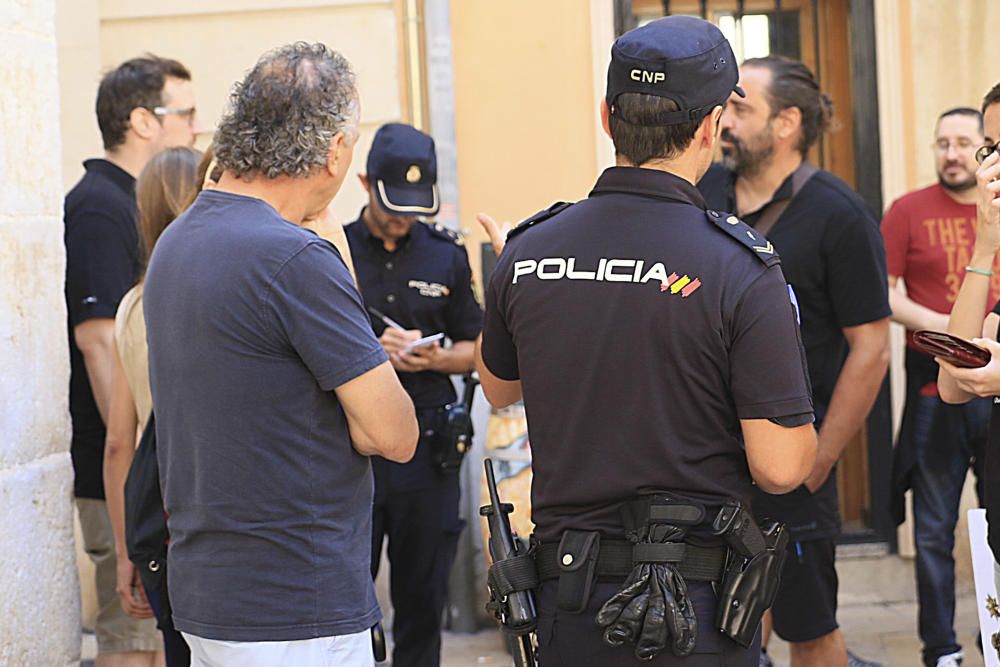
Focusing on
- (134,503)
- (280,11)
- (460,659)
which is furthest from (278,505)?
(280,11)

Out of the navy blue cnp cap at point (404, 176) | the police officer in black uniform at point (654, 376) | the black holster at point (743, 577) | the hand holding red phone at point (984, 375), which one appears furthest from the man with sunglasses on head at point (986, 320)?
the navy blue cnp cap at point (404, 176)

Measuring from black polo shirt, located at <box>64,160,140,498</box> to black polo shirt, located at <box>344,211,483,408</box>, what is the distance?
0.81 m

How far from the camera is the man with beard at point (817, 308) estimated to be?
3.66 metres

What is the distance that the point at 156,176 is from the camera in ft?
10.6

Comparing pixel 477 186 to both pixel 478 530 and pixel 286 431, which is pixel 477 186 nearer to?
pixel 478 530

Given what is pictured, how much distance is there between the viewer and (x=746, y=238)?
226 centimetres

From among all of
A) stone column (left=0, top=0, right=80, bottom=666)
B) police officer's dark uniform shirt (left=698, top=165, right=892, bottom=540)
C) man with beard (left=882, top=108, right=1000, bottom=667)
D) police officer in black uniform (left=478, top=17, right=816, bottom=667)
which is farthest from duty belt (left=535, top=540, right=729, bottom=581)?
man with beard (left=882, top=108, right=1000, bottom=667)

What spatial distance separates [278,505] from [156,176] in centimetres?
121

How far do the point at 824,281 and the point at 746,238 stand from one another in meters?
1.55

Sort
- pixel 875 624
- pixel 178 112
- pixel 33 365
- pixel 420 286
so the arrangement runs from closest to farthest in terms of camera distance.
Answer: pixel 33 365
pixel 178 112
pixel 420 286
pixel 875 624

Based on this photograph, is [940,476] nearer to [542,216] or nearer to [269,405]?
[542,216]

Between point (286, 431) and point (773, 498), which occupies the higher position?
point (286, 431)

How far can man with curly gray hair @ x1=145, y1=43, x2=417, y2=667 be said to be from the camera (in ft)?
7.65

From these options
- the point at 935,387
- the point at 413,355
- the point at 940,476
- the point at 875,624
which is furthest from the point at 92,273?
the point at 875,624
